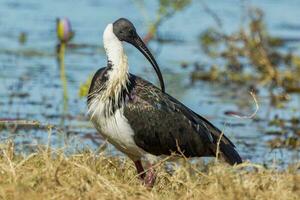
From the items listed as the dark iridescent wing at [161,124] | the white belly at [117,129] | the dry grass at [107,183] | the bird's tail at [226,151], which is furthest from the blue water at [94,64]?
the dry grass at [107,183]

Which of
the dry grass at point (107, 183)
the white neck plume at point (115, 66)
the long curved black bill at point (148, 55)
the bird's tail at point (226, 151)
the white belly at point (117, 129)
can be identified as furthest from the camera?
the long curved black bill at point (148, 55)

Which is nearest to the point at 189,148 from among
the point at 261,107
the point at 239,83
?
the point at 261,107

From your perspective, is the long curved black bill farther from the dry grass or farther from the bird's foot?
the dry grass

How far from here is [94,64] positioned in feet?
43.0

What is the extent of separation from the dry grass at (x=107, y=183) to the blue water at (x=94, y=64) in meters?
0.97

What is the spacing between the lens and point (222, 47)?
14.7 m

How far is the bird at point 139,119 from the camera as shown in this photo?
22.9 ft

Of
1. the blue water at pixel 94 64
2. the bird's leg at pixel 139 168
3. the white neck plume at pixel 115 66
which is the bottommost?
the blue water at pixel 94 64

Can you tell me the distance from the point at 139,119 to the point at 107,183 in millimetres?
1367

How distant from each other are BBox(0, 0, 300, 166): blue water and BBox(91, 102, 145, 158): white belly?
0.61ft

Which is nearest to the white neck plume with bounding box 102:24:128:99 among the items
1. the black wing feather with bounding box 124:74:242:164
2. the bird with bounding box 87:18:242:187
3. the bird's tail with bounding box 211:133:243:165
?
the bird with bounding box 87:18:242:187

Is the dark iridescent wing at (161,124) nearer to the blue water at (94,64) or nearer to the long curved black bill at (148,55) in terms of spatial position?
the long curved black bill at (148,55)

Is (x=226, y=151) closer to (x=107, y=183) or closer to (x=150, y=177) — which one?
(x=150, y=177)

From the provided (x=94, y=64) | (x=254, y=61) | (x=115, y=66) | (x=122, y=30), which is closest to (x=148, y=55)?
(x=122, y=30)
